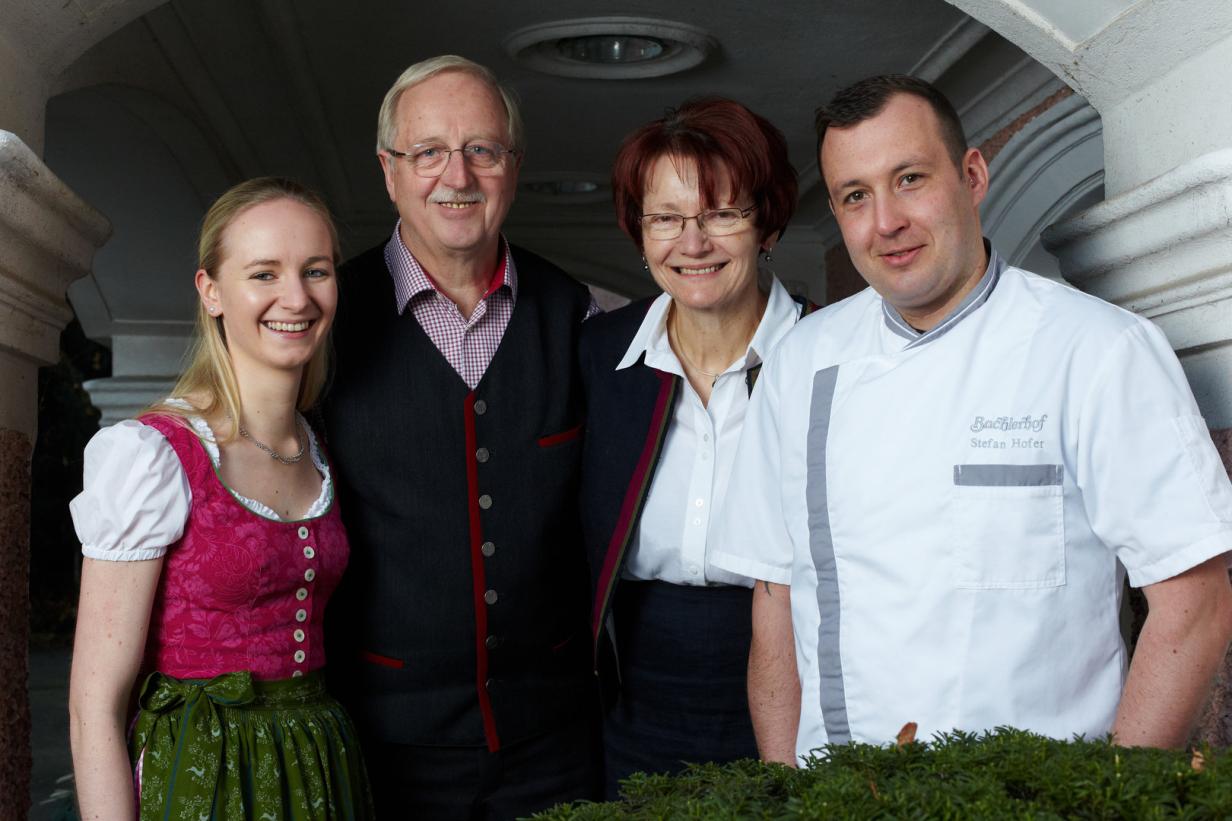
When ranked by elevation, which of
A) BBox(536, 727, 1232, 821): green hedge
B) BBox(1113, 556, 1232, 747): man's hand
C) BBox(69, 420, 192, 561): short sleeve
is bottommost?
BBox(536, 727, 1232, 821): green hedge

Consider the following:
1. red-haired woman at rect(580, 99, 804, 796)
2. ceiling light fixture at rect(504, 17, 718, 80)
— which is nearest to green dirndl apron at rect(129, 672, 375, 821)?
red-haired woman at rect(580, 99, 804, 796)

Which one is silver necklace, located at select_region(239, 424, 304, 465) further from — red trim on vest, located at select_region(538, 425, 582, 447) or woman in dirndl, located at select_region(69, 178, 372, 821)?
red trim on vest, located at select_region(538, 425, 582, 447)

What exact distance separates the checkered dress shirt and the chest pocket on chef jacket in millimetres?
1086

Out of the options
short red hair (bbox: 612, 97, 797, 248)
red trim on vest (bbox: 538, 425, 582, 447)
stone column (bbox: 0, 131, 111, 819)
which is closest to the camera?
stone column (bbox: 0, 131, 111, 819)

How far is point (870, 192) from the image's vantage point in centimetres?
188

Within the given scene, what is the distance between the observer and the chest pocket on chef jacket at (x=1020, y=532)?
1.67 meters

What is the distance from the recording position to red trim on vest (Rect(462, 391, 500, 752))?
2391 millimetres

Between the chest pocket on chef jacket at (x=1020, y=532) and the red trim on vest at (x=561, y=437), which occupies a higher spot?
the red trim on vest at (x=561, y=437)

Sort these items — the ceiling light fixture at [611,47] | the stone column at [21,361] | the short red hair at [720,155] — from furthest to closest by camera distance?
the ceiling light fixture at [611,47] → the short red hair at [720,155] → the stone column at [21,361]

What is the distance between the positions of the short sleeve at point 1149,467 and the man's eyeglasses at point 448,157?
3.96 ft

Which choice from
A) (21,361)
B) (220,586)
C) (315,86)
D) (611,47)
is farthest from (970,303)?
(315,86)

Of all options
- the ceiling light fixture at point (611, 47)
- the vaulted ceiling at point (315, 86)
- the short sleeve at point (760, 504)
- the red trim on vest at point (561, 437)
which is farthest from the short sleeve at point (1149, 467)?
the ceiling light fixture at point (611, 47)

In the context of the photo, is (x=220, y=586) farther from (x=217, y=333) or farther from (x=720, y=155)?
(x=720, y=155)

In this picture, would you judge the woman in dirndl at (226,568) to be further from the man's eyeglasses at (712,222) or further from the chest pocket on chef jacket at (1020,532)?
the chest pocket on chef jacket at (1020,532)
